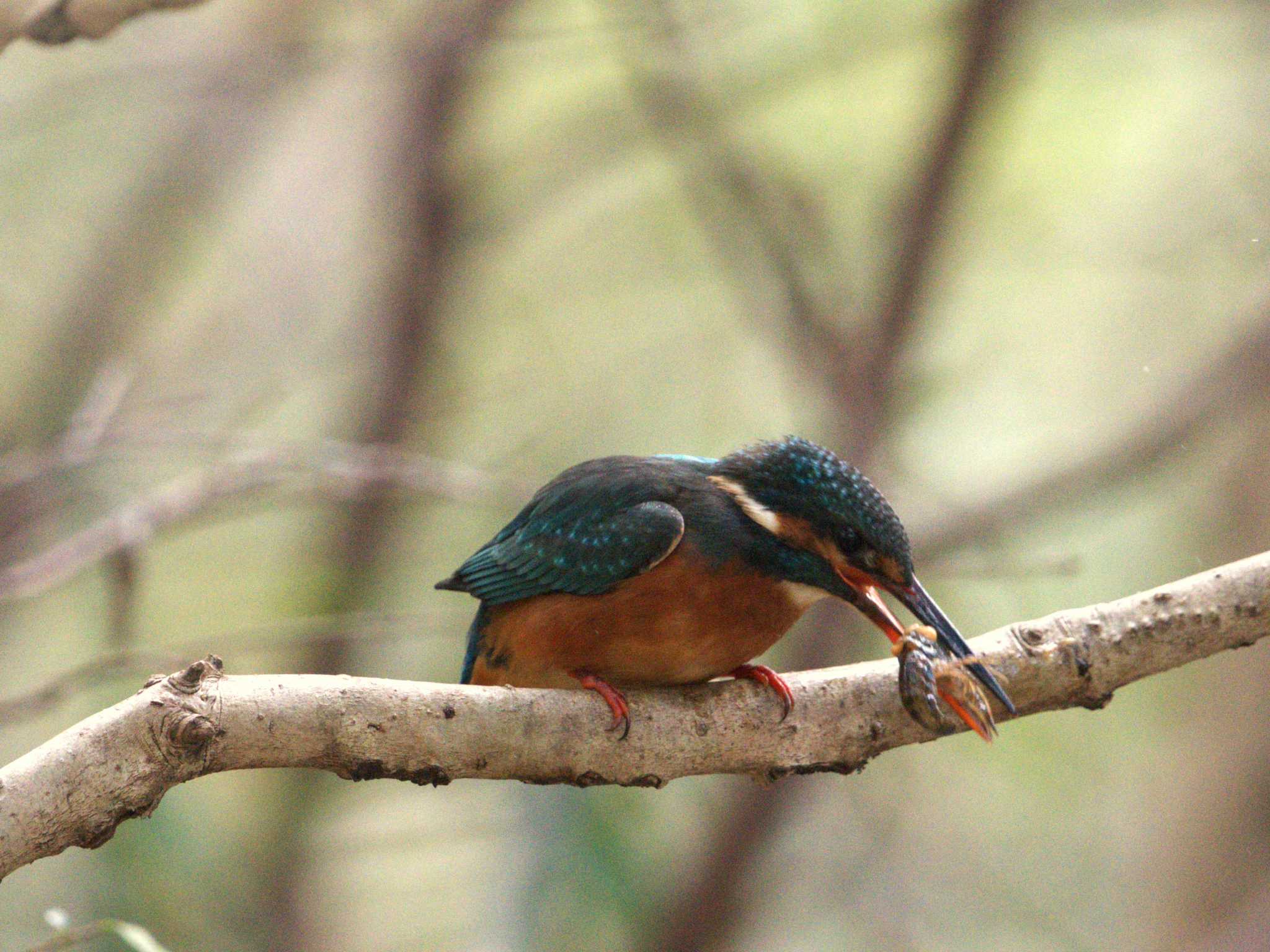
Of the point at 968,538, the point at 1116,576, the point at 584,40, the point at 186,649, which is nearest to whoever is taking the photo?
the point at 186,649

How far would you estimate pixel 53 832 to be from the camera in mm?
1761

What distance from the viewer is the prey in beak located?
2.35 m

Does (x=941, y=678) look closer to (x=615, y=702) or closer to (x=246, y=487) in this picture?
(x=615, y=702)

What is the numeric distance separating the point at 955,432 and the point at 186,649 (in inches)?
168

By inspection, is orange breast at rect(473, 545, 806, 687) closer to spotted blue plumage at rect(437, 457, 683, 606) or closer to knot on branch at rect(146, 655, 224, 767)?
spotted blue plumage at rect(437, 457, 683, 606)

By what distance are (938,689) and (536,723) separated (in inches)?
27.9

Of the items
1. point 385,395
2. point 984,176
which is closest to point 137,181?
point 385,395

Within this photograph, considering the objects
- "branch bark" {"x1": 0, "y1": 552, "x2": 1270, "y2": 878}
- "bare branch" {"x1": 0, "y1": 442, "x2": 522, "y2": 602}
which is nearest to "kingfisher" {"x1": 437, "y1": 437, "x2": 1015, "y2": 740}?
"branch bark" {"x1": 0, "y1": 552, "x2": 1270, "y2": 878}

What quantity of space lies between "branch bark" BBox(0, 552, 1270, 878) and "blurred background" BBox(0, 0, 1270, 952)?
199 cm

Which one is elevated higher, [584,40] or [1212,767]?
[584,40]

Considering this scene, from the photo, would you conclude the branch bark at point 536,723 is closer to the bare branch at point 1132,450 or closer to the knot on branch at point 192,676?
the knot on branch at point 192,676

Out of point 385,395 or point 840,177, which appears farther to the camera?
point 840,177

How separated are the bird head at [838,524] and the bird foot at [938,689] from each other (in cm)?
5

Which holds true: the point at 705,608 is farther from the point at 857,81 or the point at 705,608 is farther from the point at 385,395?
the point at 857,81
